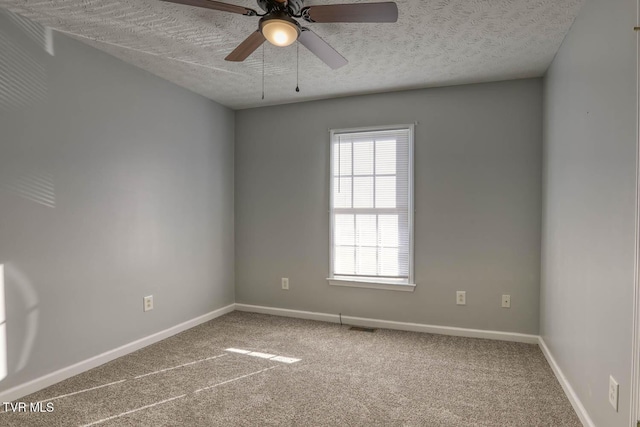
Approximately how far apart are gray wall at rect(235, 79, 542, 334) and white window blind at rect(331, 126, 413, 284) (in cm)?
10

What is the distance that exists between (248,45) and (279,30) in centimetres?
41

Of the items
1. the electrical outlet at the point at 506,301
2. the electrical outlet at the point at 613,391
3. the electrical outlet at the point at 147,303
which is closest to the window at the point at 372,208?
the electrical outlet at the point at 506,301

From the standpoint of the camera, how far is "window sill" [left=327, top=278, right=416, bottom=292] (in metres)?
3.62

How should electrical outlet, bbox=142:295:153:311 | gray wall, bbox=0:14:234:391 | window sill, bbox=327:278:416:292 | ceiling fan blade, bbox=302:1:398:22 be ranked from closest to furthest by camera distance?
ceiling fan blade, bbox=302:1:398:22
gray wall, bbox=0:14:234:391
electrical outlet, bbox=142:295:153:311
window sill, bbox=327:278:416:292

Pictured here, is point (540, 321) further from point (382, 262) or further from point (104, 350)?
point (104, 350)

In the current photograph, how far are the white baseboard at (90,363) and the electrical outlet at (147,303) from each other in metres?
0.25

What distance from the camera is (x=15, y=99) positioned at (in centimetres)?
230

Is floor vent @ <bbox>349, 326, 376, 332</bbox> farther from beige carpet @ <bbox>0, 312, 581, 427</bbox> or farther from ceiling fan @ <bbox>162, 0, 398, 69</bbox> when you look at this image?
ceiling fan @ <bbox>162, 0, 398, 69</bbox>

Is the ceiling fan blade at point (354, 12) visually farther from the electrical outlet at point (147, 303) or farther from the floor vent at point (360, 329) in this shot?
the floor vent at point (360, 329)

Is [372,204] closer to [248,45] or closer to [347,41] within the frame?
[347,41]

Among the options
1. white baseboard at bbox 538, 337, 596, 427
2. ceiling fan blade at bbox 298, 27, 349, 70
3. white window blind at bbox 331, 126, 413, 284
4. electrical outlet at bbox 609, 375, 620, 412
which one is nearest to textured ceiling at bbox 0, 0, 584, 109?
ceiling fan blade at bbox 298, 27, 349, 70

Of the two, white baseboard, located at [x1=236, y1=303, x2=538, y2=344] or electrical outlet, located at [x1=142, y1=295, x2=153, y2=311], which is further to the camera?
white baseboard, located at [x1=236, y1=303, x2=538, y2=344]

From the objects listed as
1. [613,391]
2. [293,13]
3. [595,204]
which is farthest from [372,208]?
[613,391]

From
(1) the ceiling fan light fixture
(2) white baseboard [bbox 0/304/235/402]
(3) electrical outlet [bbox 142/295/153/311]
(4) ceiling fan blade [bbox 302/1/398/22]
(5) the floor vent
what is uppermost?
(4) ceiling fan blade [bbox 302/1/398/22]
